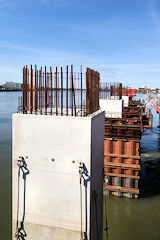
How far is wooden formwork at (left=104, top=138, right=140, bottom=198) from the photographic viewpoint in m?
18.3

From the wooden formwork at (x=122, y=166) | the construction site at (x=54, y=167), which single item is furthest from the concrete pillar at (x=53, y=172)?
the wooden formwork at (x=122, y=166)

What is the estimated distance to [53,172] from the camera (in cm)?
690

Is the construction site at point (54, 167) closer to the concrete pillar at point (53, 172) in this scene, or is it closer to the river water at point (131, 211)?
the concrete pillar at point (53, 172)

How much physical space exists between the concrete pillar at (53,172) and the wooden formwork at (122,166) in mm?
11762

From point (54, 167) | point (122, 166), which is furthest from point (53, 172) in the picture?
point (122, 166)

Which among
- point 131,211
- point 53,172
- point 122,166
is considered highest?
point 53,172

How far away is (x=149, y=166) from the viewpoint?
87.6 ft

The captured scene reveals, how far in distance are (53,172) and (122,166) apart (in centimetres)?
1259

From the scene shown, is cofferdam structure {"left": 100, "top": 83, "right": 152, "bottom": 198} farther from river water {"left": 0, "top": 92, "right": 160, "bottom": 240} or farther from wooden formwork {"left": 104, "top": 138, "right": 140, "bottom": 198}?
river water {"left": 0, "top": 92, "right": 160, "bottom": 240}

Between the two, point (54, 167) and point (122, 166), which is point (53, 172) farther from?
point (122, 166)

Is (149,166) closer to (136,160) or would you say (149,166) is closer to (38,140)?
(136,160)

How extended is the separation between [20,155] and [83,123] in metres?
2.43

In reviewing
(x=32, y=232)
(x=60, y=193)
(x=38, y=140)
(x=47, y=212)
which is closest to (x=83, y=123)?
(x=38, y=140)

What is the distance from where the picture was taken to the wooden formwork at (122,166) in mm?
18266
